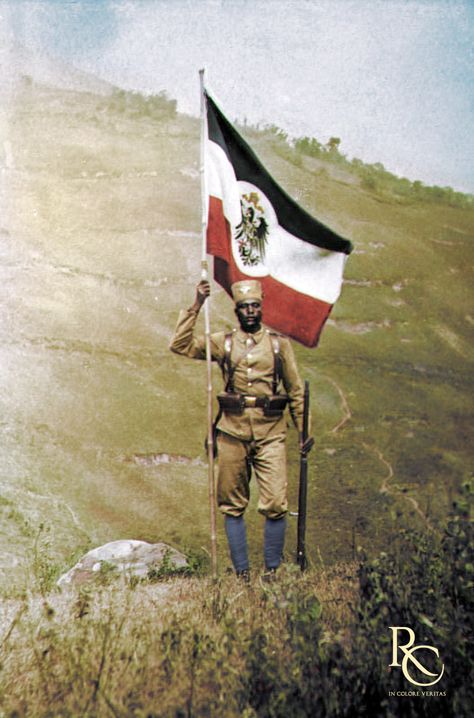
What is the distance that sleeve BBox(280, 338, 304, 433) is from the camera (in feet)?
14.2

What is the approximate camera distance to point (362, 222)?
5055 mm

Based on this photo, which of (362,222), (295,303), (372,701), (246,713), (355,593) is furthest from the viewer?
(362,222)

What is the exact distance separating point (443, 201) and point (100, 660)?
342 centimetres

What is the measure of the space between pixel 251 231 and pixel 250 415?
3.15 feet

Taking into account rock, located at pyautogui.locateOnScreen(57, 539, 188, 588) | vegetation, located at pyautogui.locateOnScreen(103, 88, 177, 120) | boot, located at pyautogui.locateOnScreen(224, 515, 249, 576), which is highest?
vegetation, located at pyautogui.locateOnScreen(103, 88, 177, 120)

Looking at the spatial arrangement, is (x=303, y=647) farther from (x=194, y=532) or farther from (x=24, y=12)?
(x=24, y=12)

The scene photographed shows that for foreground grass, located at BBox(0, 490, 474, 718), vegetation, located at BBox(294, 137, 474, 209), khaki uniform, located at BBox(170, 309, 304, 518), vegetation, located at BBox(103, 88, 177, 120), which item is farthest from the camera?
vegetation, located at BBox(294, 137, 474, 209)

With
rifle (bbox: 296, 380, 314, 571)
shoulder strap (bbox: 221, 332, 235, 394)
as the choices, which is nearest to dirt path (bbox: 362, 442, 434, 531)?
rifle (bbox: 296, 380, 314, 571)

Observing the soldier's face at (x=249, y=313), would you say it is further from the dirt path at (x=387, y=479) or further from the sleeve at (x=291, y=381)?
the dirt path at (x=387, y=479)

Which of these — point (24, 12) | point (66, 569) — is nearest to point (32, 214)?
point (24, 12)

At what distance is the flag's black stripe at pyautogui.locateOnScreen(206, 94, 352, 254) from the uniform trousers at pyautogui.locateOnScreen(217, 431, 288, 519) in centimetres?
106

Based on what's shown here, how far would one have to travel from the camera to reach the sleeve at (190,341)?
4141 millimetres

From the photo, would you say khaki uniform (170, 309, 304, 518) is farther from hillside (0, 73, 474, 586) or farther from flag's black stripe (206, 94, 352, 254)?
flag's black stripe (206, 94, 352, 254)

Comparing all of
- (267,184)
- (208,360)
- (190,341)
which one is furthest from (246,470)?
(267,184)
